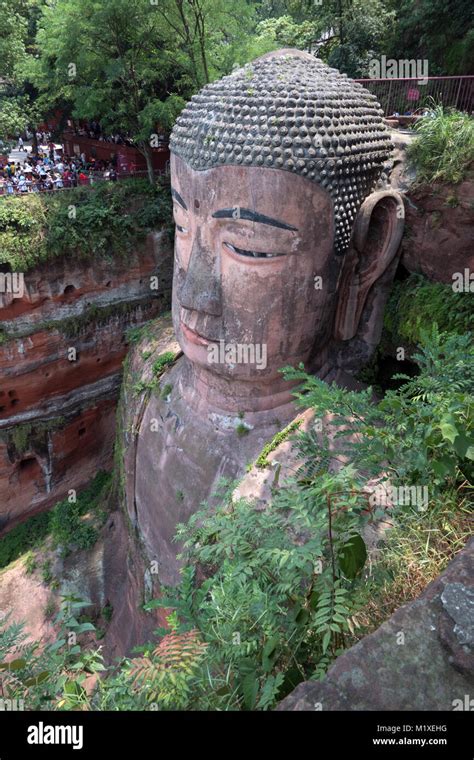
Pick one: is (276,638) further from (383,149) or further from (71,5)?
(71,5)

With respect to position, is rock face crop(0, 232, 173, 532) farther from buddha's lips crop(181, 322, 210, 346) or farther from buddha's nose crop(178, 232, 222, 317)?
buddha's nose crop(178, 232, 222, 317)

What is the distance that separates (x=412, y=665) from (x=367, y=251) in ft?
16.4

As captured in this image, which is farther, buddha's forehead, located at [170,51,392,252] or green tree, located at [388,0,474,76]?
green tree, located at [388,0,474,76]

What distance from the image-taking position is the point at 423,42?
1425 cm

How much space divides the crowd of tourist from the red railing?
25.1ft

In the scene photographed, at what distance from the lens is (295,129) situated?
5219mm

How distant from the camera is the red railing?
804cm

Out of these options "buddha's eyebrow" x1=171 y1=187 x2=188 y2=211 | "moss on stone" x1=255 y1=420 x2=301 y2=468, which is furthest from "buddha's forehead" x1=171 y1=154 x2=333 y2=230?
"moss on stone" x1=255 y1=420 x2=301 y2=468

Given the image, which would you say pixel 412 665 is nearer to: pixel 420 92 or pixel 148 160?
pixel 420 92

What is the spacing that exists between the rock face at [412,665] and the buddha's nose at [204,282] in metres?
4.00

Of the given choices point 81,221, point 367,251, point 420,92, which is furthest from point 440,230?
point 81,221

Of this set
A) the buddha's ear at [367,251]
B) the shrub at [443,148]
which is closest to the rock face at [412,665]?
the buddha's ear at [367,251]

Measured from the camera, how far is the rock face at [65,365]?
41.5 feet

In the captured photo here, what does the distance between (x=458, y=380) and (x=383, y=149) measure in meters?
3.61
